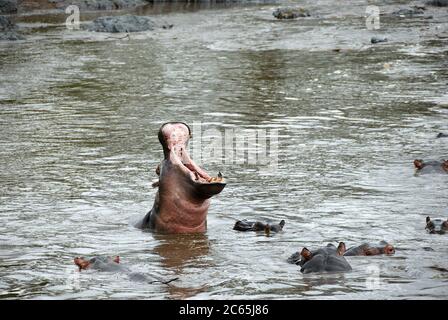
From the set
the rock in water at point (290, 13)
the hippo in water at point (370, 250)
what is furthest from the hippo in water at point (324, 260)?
the rock in water at point (290, 13)

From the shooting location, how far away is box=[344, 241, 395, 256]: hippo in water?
7543mm

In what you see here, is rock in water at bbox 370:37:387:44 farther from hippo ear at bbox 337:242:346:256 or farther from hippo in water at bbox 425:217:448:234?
hippo ear at bbox 337:242:346:256

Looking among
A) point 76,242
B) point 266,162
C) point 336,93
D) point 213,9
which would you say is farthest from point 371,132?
point 213,9

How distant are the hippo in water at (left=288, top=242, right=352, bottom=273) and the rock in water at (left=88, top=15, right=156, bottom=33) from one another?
18.5 m

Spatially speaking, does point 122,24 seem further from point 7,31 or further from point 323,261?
point 323,261

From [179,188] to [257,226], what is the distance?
26.3 inches

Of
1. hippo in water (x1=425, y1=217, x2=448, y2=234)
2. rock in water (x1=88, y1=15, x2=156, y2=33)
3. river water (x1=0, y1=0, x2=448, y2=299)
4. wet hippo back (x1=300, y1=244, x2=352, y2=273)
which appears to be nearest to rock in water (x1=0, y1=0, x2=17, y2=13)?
rock in water (x1=88, y1=15, x2=156, y2=33)

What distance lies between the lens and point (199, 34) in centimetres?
2433

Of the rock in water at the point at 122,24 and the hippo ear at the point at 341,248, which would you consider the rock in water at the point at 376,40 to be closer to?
the rock in water at the point at 122,24

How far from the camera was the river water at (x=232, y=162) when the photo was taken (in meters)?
7.18

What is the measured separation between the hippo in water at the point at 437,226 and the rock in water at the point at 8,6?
954 inches

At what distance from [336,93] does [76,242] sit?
8.11 metres

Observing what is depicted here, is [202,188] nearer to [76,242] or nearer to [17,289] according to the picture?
[76,242]

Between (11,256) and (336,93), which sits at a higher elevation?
(336,93)
